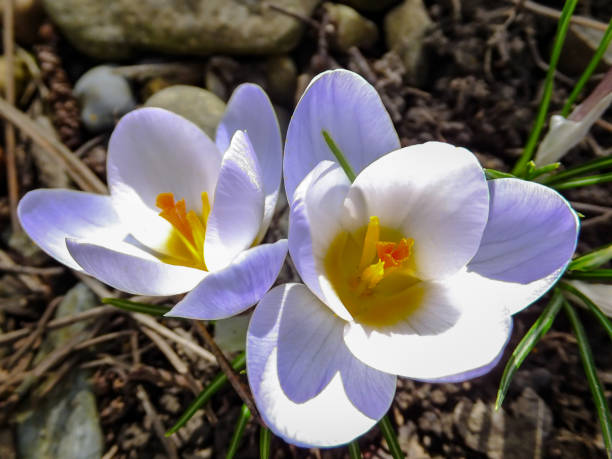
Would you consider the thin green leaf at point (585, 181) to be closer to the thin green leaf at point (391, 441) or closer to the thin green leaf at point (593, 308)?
the thin green leaf at point (593, 308)

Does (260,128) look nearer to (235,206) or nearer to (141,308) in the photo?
(235,206)

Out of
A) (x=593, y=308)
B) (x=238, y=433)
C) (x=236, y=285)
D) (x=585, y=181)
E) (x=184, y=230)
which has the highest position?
(x=236, y=285)

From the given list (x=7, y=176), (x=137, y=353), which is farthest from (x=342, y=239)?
(x=7, y=176)

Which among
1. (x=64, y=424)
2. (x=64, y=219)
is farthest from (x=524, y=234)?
(x=64, y=424)

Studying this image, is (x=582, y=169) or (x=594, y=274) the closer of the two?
(x=594, y=274)

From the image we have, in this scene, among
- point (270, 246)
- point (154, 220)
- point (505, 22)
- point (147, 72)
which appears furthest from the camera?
point (147, 72)

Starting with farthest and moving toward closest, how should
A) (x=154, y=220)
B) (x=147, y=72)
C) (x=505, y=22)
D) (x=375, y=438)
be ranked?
(x=147, y=72), (x=505, y=22), (x=375, y=438), (x=154, y=220)

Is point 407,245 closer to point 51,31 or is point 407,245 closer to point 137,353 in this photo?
point 137,353
